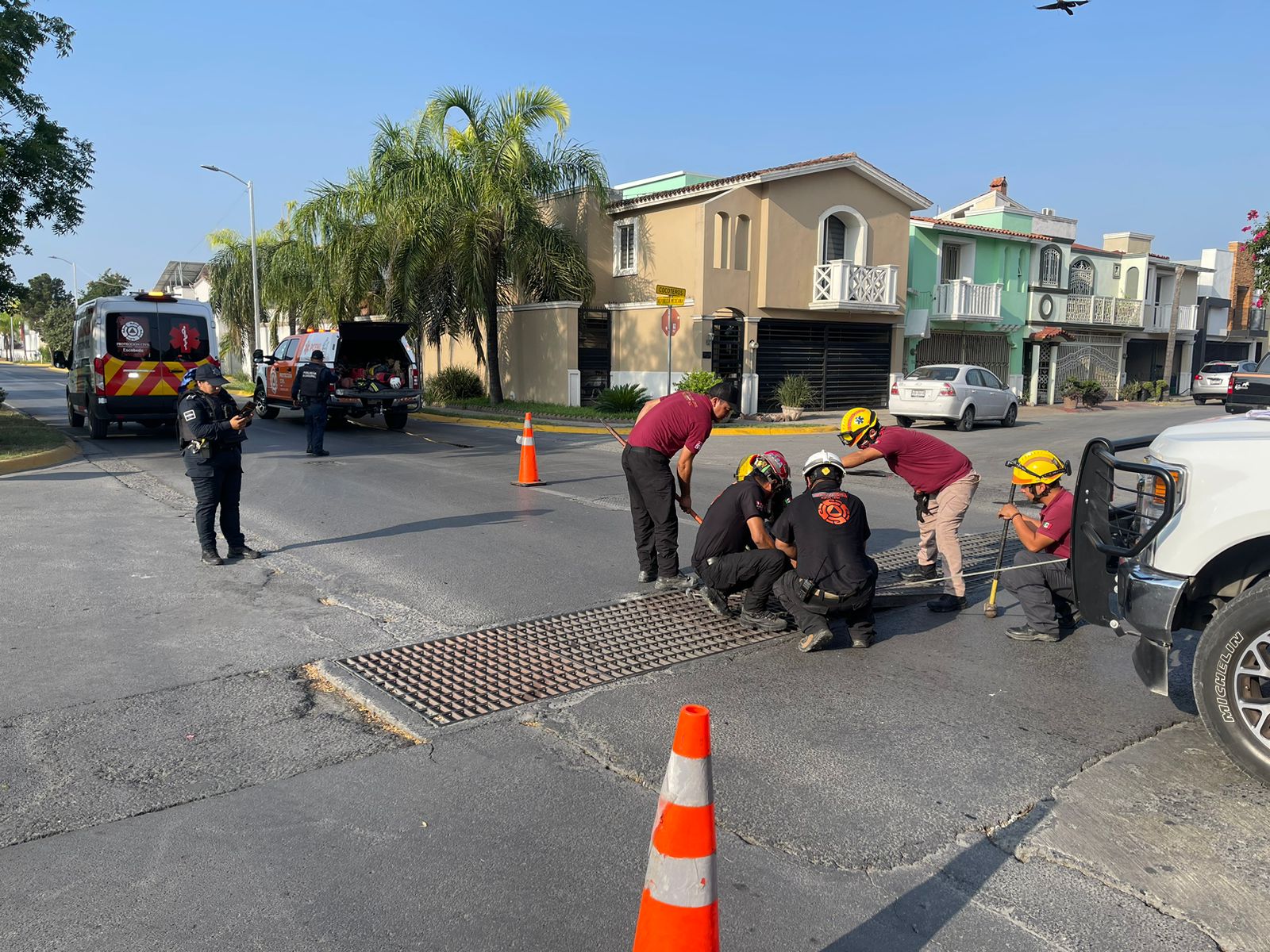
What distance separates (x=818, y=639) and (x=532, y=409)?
59.6 feet

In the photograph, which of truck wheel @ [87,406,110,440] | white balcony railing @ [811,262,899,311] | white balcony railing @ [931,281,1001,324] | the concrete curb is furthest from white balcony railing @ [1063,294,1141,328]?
truck wheel @ [87,406,110,440]

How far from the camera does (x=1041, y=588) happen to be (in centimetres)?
571

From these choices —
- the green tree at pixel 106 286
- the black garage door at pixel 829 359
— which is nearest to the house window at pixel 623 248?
the black garage door at pixel 829 359

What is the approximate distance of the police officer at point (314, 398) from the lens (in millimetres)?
14562

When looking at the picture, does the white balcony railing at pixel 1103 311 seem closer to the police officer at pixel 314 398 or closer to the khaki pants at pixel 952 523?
the police officer at pixel 314 398

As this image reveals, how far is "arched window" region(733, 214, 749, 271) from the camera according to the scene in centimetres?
2333

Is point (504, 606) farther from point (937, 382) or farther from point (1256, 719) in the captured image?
point (937, 382)

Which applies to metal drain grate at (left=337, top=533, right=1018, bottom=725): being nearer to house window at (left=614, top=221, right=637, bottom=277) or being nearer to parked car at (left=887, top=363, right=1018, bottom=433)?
parked car at (left=887, top=363, right=1018, bottom=433)

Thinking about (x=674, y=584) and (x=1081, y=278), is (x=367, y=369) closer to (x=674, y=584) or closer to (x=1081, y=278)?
(x=674, y=584)

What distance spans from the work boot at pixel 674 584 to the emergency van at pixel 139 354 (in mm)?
11159

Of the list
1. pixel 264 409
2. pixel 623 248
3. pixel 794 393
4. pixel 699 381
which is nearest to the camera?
pixel 699 381

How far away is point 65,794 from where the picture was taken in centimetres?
371

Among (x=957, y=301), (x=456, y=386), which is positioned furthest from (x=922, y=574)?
(x=957, y=301)

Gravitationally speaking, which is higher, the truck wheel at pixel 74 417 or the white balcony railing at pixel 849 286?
the white balcony railing at pixel 849 286
